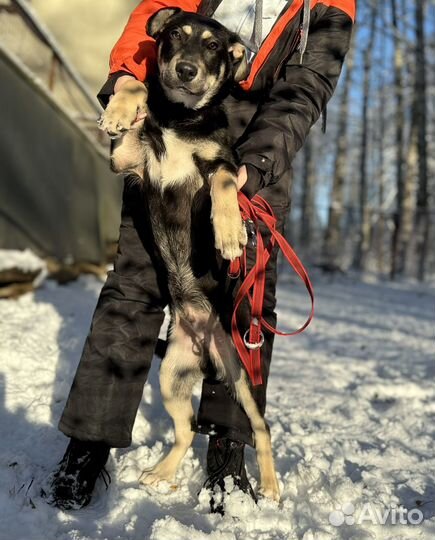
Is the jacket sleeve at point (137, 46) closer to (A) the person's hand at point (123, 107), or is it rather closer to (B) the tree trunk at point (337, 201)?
(A) the person's hand at point (123, 107)

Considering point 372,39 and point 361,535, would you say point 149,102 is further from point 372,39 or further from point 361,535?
point 372,39

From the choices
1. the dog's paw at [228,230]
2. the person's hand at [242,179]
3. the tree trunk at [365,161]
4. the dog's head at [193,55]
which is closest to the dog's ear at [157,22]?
the dog's head at [193,55]

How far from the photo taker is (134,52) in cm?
235

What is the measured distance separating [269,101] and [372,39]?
20.4 metres

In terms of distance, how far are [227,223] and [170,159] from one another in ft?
1.69

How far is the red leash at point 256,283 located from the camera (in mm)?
2197

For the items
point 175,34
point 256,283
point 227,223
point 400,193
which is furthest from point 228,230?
point 400,193

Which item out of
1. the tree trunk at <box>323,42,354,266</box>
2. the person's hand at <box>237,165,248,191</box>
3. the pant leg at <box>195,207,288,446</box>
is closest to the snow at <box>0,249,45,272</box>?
the pant leg at <box>195,207,288,446</box>

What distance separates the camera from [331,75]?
2.27 m

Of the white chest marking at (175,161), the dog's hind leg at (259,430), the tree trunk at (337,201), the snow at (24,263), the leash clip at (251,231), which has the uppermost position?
the tree trunk at (337,201)

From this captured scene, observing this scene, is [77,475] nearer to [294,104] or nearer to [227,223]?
[227,223]

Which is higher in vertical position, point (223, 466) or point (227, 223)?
point (227, 223)

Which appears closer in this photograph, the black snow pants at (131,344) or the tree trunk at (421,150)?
the black snow pants at (131,344)

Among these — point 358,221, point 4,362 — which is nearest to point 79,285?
point 4,362
